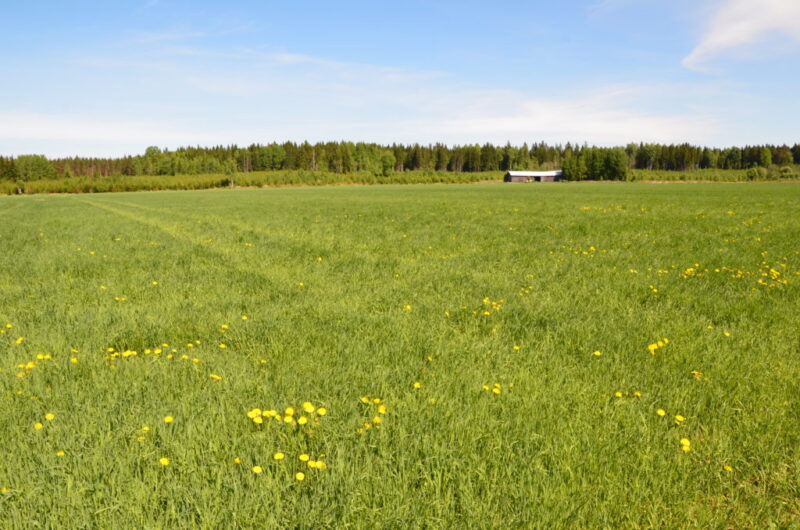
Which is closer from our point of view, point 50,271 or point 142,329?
point 142,329

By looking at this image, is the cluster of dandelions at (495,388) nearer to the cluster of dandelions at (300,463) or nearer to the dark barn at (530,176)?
the cluster of dandelions at (300,463)

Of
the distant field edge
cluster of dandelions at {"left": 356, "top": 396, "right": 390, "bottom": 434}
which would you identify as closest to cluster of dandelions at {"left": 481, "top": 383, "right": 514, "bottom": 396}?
cluster of dandelions at {"left": 356, "top": 396, "right": 390, "bottom": 434}

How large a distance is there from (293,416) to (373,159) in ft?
599

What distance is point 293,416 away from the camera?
3.68 m

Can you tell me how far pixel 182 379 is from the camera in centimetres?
427

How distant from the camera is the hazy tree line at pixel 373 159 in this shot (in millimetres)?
169500

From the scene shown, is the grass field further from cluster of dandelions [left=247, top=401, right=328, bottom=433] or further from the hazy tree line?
the hazy tree line

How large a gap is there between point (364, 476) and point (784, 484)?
284 centimetres

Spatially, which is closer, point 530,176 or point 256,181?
point 256,181

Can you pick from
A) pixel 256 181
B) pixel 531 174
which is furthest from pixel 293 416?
pixel 531 174

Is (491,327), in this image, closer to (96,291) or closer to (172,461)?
(172,461)

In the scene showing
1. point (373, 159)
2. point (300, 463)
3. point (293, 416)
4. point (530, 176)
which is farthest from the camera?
point (373, 159)

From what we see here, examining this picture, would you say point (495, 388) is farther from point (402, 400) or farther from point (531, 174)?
point (531, 174)

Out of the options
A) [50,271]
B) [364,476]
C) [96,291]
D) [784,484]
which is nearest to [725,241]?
[784,484]
